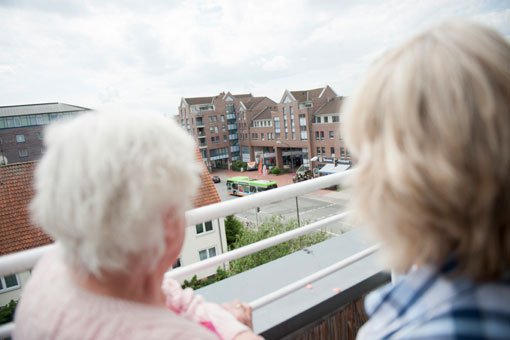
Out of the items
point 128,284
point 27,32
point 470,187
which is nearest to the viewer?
point 470,187

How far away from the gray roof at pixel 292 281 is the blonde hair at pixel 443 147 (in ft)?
2.42

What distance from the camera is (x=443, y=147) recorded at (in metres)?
0.34

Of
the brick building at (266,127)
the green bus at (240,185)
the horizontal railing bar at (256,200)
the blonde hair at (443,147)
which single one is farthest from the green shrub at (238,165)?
the blonde hair at (443,147)

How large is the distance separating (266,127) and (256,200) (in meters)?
10.0

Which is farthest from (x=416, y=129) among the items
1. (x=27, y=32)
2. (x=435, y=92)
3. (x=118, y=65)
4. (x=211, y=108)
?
(x=211, y=108)

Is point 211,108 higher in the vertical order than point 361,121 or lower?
higher

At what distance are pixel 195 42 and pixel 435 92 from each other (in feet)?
18.6

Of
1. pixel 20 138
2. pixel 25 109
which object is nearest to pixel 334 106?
pixel 20 138

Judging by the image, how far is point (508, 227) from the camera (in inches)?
14.1

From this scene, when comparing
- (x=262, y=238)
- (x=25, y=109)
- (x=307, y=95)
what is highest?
(x=307, y=95)

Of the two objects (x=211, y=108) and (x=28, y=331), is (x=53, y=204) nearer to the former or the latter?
(x=28, y=331)

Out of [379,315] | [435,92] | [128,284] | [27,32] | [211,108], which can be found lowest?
[379,315]

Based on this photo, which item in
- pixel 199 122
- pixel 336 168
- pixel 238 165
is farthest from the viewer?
pixel 238 165

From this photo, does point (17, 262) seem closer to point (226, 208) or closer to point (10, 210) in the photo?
point (226, 208)
